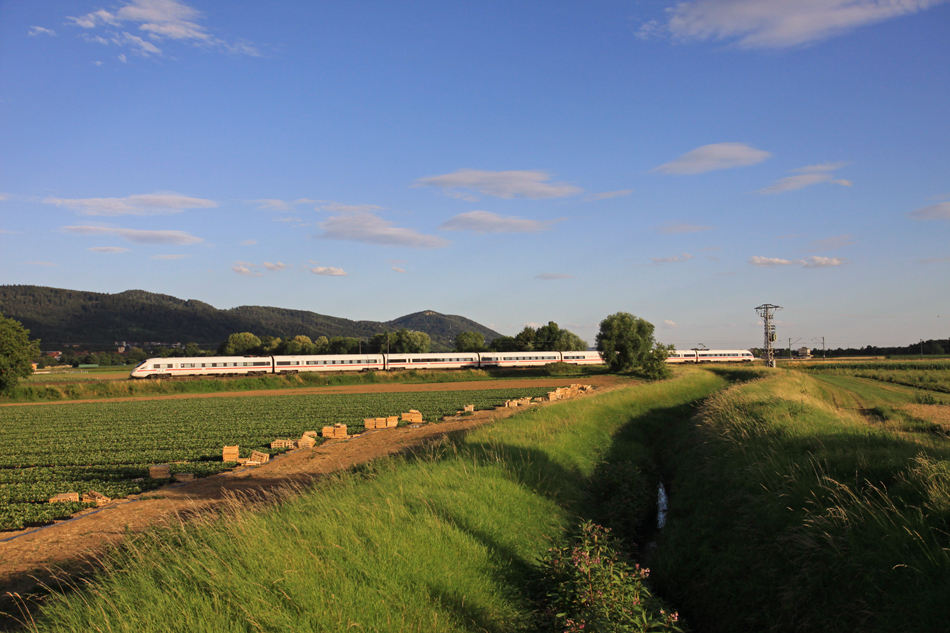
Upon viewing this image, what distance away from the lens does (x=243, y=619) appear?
211 inches

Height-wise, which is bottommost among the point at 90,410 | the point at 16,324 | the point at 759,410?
the point at 90,410

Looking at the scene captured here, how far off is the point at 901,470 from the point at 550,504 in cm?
619

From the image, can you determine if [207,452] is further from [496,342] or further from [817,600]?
[496,342]

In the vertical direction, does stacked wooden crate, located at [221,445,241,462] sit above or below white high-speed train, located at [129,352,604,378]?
Answer: below

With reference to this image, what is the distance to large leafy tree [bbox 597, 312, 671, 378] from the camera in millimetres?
75562

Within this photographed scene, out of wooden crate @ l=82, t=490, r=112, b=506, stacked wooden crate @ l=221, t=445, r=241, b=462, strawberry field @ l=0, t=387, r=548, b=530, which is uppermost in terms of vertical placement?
stacked wooden crate @ l=221, t=445, r=241, b=462

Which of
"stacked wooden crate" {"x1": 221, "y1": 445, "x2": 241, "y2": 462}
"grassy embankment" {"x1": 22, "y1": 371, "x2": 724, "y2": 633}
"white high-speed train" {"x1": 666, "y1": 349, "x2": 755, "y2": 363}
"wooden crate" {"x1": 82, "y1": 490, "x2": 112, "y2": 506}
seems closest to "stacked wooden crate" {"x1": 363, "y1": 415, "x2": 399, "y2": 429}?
"stacked wooden crate" {"x1": 221, "y1": 445, "x2": 241, "y2": 462}

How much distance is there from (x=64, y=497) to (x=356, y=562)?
42.2ft

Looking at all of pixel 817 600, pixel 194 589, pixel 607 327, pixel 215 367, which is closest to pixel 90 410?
pixel 215 367

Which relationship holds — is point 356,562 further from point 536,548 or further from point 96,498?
point 96,498

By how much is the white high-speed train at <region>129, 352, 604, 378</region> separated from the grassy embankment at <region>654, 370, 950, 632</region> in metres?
69.5

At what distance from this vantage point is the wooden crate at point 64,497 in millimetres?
14508

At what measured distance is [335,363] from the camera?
7894cm

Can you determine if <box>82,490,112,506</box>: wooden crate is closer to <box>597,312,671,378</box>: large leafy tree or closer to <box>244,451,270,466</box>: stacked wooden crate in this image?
<box>244,451,270,466</box>: stacked wooden crate
